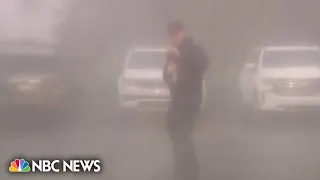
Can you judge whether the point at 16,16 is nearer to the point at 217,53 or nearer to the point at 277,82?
the point at 217,53

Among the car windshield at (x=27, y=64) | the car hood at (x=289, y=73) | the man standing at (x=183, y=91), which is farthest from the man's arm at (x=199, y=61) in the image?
the car windshield at (x=27, y=64)

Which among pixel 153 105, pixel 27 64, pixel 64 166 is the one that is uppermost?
pixel 27 64

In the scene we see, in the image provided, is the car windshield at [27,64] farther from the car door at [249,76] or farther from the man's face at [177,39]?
the car door at [249,76]

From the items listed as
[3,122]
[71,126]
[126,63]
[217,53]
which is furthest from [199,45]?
[3,122]

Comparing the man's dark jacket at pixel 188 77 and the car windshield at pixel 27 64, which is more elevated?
the car windshield at pixel 27 64

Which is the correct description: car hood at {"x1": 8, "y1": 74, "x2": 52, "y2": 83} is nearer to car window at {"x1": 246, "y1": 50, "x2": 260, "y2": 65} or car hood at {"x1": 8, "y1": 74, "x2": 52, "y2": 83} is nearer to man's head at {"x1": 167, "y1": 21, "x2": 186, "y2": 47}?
man's head at {"x1": 167, "y1": 21, "x2": 186, "y2": 47}

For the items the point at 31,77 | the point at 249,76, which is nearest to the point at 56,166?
the point at 31,77

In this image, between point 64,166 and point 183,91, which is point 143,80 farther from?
point 64,166
